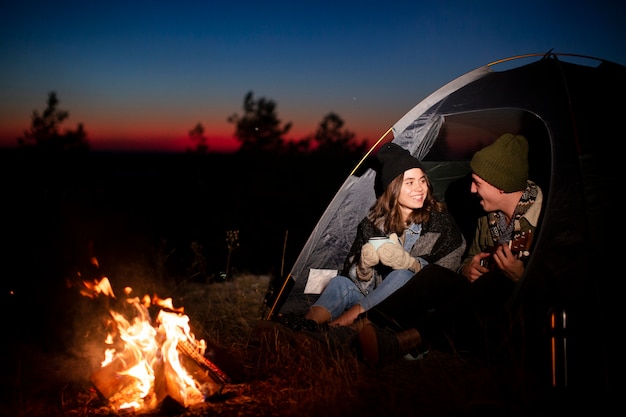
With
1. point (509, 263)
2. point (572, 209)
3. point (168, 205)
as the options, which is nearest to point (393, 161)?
point (509, 263)

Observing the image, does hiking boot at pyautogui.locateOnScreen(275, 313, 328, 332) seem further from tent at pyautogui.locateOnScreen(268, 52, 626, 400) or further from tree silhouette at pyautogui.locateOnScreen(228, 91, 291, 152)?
tree silhouette at pyautogui.locateOnScreen(228, 91, 291, 152)

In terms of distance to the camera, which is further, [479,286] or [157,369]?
[479,286]

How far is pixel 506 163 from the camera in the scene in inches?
146

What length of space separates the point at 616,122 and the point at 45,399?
4064 millimetres

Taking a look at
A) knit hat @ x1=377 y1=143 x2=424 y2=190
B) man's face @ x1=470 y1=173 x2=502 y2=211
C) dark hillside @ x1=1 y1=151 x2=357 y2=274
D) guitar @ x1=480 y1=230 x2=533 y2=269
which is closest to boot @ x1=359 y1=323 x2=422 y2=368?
guitar @ x1=480 y1=230 x2=533 y2=269

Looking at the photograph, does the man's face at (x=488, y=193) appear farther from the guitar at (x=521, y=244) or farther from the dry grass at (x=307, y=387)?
the dry grass at (x=307, y=387)

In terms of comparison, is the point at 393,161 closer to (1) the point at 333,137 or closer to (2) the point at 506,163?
(2) the point at 506,163

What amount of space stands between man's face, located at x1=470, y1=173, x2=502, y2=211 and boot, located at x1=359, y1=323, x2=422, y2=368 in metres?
1.29

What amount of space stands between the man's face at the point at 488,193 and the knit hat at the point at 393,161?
1.71ft

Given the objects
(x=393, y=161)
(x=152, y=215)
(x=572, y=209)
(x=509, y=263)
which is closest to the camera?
(x=572, y=209)

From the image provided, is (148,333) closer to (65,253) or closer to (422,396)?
(422,396)

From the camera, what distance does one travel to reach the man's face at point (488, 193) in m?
3.82

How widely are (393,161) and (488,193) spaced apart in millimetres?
796

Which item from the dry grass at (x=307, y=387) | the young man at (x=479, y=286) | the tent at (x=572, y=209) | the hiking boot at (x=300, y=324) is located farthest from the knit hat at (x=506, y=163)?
the hiking boot at (x=300, y=324)
